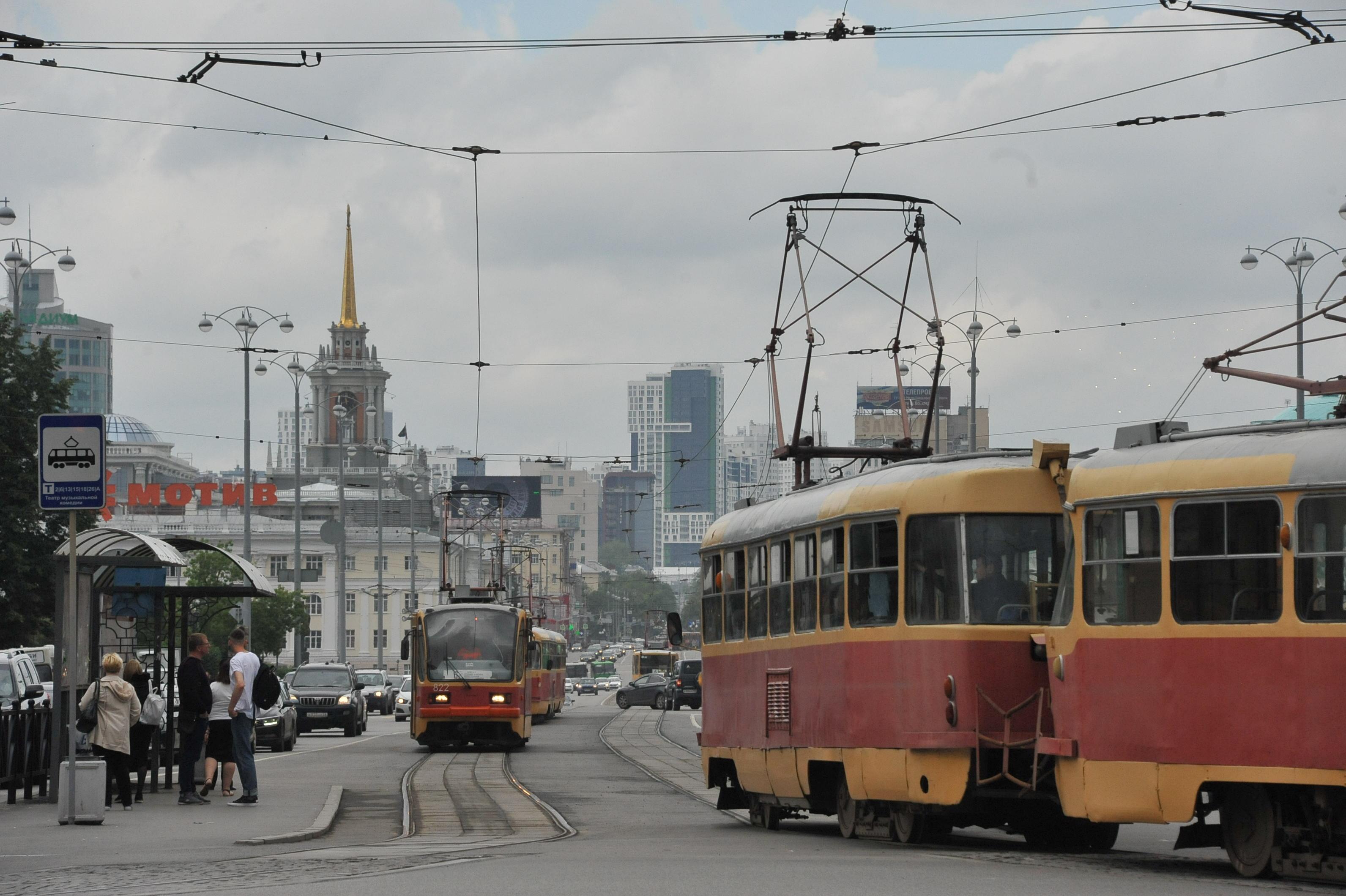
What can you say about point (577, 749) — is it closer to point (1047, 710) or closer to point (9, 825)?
point (9, 825)

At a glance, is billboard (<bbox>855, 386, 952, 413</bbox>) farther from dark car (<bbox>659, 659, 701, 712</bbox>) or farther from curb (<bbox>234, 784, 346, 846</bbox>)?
curb (<bbox>234, 784, 346, 846</bbox>)

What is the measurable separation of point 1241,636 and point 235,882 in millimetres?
6236

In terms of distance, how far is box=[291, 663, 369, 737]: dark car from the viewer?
44688 mm

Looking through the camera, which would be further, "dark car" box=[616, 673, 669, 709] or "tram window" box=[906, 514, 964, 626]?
"dark car" box=[616, 673, 669, 709]

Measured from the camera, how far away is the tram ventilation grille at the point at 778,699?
56.0ft

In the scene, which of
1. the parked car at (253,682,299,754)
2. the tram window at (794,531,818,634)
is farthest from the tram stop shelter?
the parked car at (253,682,299,754)

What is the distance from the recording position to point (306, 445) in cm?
17388

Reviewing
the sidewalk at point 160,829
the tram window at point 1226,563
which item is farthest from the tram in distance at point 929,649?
the sidewalk at point 160,829

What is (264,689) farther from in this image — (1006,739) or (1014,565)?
(1006,739)

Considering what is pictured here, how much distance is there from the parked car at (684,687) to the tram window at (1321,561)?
5961 centimetres

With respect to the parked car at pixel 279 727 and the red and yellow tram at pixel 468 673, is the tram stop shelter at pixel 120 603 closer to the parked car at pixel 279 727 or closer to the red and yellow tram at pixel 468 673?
the red and yellow tram at pixel 468 673

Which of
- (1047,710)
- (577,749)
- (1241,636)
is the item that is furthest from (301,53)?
(577,749)

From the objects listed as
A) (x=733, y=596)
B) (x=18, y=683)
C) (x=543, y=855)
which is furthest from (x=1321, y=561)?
(x=18, y=683)

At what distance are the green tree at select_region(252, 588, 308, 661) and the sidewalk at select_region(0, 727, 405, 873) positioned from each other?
2214 inches
